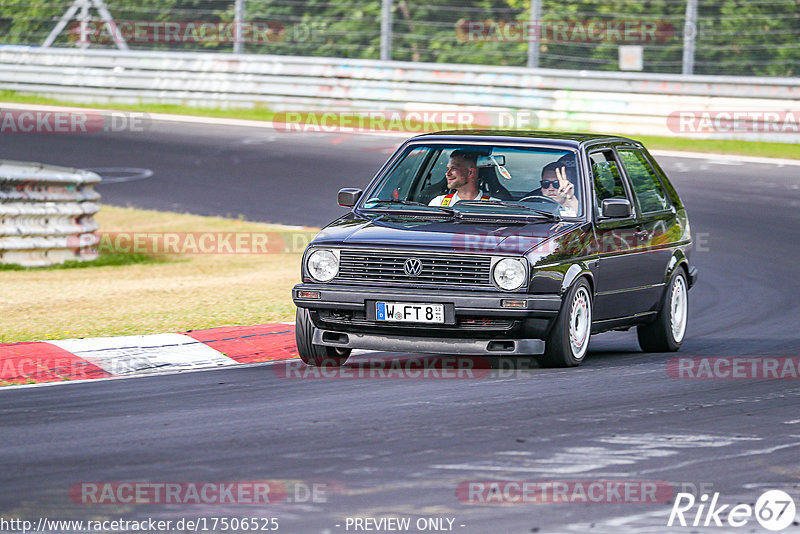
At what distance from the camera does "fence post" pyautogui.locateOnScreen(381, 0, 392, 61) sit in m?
27.4

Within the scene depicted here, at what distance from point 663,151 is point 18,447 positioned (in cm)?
1865

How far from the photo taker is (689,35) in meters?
24.2

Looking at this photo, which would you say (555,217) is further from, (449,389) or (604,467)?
(604,467)

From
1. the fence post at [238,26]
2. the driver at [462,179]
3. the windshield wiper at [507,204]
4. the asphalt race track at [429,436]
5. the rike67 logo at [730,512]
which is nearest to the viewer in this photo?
the rike67 logo at [730,512]

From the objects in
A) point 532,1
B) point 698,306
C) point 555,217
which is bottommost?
point 698,306

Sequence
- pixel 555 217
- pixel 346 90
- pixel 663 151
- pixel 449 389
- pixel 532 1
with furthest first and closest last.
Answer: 1. pixel 346 90
2. pixel 532 1
3. pixel 663 151
4. pixel 555 217
5. pixel 449 389

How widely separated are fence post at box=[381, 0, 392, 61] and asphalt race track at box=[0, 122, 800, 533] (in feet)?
53.7

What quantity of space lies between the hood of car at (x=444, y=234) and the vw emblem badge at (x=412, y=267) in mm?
97

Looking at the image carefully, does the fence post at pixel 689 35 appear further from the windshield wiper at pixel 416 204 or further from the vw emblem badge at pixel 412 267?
the vw emblem badge at pixel 412 267

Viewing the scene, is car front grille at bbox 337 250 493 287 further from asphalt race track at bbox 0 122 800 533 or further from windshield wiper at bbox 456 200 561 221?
windshield wiper at bbox 456 200 561 221

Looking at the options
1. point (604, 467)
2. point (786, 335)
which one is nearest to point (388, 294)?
point (604, 467)

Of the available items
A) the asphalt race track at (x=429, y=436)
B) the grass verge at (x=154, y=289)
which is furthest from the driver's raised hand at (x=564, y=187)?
the grass verge at (x=154, y=289)

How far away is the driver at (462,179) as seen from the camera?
9961 millimetres

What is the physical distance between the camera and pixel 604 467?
6.41 m
